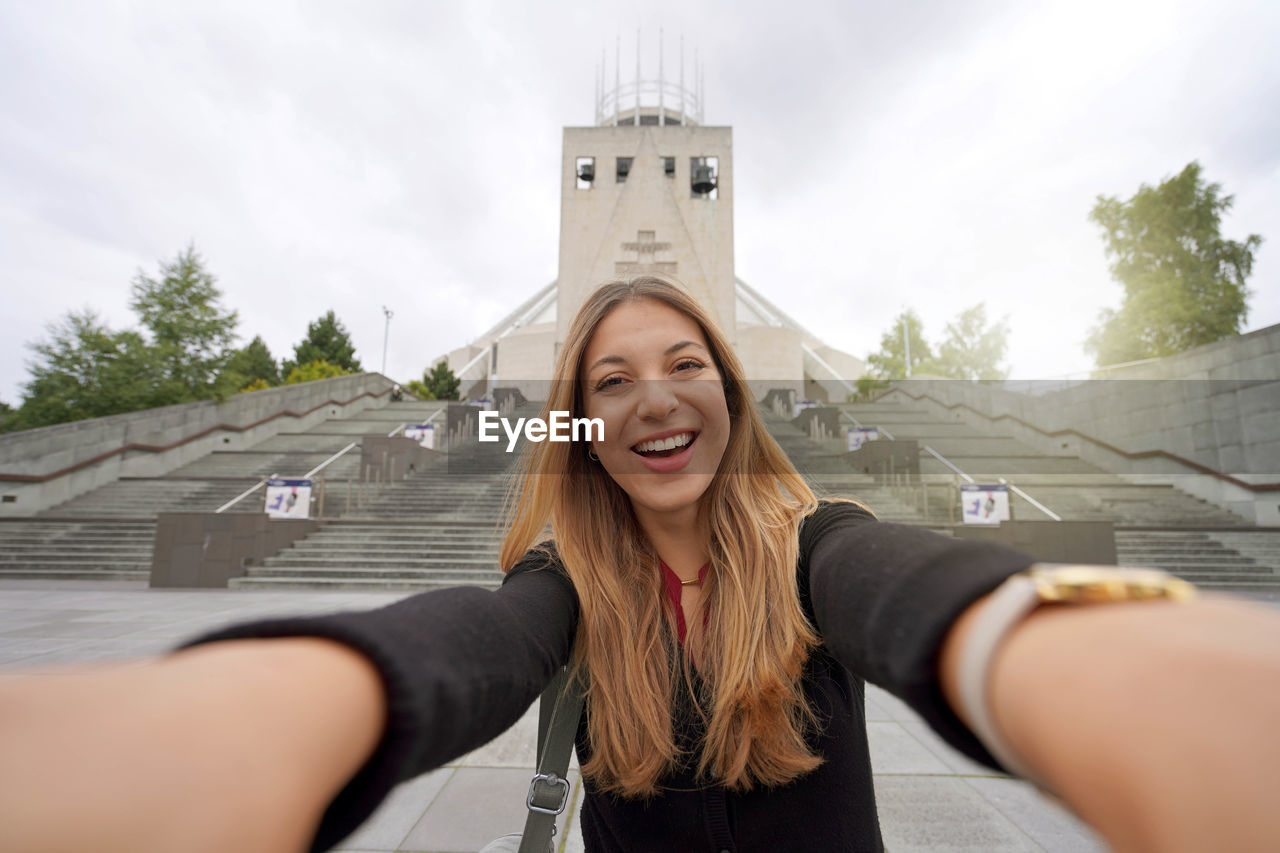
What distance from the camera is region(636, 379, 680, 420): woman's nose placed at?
1.41 metres

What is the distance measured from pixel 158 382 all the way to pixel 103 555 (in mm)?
8290

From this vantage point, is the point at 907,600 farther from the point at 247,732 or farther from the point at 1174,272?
the point at 1174,272

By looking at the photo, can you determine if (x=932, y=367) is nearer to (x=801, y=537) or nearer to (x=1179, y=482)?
(x=1179, y=482)

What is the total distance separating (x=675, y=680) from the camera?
4.10 feet

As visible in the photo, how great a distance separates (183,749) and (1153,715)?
0.69 meters

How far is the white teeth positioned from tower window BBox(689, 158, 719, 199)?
3085 cm

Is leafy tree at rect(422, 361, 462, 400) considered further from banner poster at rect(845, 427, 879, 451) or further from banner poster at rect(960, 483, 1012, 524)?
banner poster at rect(960, 483, 1012, 524)

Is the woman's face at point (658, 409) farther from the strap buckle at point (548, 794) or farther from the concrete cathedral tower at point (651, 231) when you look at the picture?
the concrete cathedral tower at point (651, 231)

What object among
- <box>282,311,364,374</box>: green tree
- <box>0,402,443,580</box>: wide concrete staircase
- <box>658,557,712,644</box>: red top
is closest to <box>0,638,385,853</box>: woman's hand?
<box>658,557,712,644</box>: red top

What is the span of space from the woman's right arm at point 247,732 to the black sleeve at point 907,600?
0.51 meters

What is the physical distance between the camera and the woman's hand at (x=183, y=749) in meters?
0.35

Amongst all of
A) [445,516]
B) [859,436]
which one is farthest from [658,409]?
[859,436]

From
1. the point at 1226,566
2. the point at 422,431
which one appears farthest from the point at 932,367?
the point at 422,431

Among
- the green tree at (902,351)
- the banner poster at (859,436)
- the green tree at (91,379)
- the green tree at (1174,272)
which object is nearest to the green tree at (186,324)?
the green tree at (91,379)
